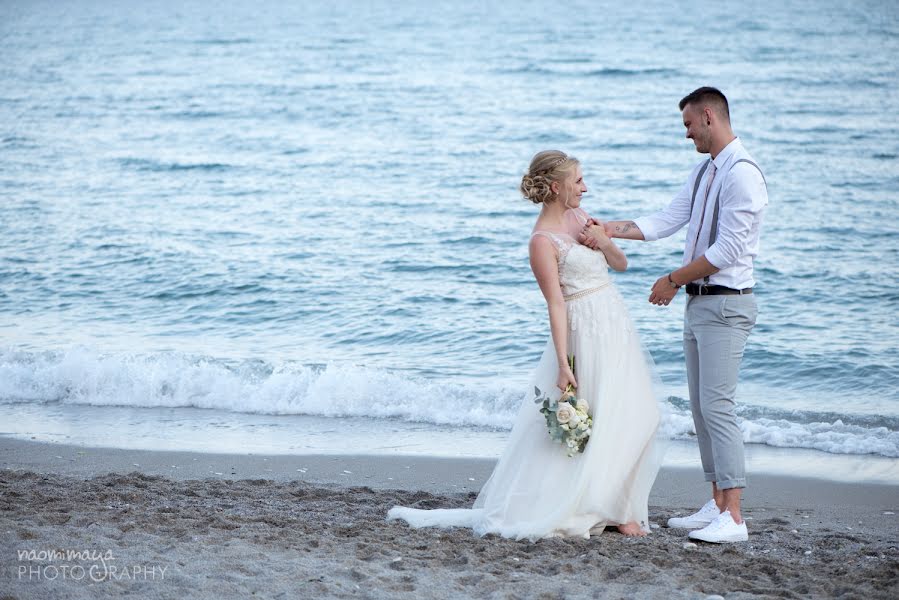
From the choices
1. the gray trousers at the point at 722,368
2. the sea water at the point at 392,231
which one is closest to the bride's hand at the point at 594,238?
the gray trousers at the point at 722,368

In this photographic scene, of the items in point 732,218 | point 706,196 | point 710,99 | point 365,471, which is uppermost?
point 710,99

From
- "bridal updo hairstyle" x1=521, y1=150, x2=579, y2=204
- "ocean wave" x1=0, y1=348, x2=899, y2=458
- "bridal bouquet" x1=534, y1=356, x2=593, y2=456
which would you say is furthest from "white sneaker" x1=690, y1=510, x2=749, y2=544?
"ocean wave" x1=0, y1=348, x2=899, y2=458

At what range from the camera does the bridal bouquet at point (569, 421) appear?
451 centimetres

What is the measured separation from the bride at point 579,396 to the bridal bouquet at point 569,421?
42 mm

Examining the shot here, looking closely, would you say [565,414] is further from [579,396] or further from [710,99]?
[710,99]

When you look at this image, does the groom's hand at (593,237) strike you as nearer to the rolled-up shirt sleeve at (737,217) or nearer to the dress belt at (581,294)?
the dress belt at (581,294)

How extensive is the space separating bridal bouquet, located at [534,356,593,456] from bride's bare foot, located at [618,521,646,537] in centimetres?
46

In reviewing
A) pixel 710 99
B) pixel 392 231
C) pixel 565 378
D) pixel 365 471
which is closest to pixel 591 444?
pixel 565 378

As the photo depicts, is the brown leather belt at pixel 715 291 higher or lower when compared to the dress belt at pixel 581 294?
higher

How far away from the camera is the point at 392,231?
50.1 feet

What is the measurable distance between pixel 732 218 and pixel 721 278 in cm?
30

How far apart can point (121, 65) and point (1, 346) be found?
27.9m

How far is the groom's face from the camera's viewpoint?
4605 mm

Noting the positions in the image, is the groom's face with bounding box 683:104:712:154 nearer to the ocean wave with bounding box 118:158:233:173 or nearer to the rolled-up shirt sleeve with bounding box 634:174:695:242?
the rolled-up shirt sleeve with bounding box 634:174:695:242
